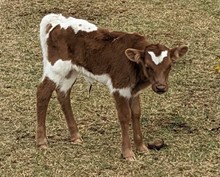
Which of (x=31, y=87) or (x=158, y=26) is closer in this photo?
(x=31, y=87)

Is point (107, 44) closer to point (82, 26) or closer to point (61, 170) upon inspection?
point (82, 26)

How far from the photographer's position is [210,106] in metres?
7.14

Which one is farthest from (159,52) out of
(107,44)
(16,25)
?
(16,25)

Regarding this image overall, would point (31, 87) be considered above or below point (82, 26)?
below

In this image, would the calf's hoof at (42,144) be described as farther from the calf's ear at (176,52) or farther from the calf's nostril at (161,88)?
the calf's ear at (176,52)

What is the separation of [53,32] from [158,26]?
3.99 meters

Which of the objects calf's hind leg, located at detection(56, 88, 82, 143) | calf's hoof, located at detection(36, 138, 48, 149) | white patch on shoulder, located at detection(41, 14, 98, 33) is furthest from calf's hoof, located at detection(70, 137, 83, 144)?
white patch on shoulder, located at detection(41, 14, 98, 33)

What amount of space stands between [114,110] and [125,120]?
1.18 meters

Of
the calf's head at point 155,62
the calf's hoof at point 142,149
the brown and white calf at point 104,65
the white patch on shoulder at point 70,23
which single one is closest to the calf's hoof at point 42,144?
the brown and white calf at point 104,65

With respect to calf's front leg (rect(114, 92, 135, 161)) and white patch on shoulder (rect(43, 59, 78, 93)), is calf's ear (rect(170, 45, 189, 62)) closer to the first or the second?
calf's front leg (rect(114, 92, 135, 161))

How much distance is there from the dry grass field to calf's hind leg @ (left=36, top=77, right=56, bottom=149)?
0.39ft

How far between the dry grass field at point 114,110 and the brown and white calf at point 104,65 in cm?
24

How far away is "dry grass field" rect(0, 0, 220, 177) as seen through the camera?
5.84 metres

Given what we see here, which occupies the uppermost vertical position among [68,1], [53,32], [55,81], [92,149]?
[53,32]
